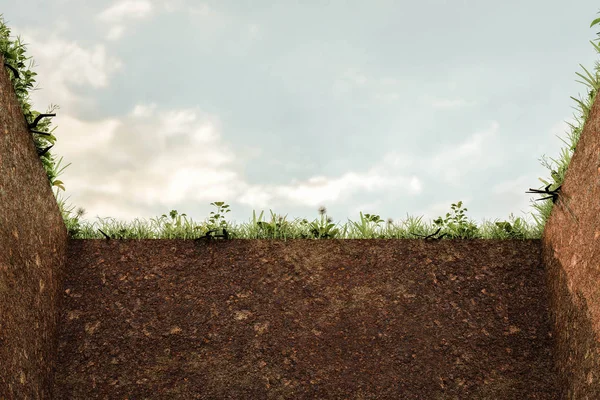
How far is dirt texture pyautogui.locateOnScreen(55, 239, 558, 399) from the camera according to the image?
3432 millimetres

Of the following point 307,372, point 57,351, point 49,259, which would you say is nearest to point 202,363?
point 307,372

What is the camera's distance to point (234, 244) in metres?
3.78

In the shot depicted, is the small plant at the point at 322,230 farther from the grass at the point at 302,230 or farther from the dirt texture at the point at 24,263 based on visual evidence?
the dirt texture at the point at 24,263

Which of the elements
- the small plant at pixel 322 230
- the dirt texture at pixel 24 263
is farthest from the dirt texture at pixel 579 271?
the dirt texture at pixel 24 263

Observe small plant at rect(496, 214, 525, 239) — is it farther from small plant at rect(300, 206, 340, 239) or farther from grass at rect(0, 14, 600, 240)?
small plant at rect(300, 206, 340, 239)

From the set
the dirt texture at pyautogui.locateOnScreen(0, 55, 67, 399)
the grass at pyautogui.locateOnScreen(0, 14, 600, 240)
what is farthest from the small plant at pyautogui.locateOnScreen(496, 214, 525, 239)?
the dirt texture at pyautogui.locateOnScreen(0, 55, 67, 399)

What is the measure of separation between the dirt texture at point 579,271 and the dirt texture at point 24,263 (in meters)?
3.25

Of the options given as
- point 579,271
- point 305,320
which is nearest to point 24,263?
point 305,320

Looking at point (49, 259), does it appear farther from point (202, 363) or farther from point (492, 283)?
point (492, 283)

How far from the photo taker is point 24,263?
3121 mm

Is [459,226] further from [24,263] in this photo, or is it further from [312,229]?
[24,263]

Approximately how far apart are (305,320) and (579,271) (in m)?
1.76

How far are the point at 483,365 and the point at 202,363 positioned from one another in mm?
1881

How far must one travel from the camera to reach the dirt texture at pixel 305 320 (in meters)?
3.43
